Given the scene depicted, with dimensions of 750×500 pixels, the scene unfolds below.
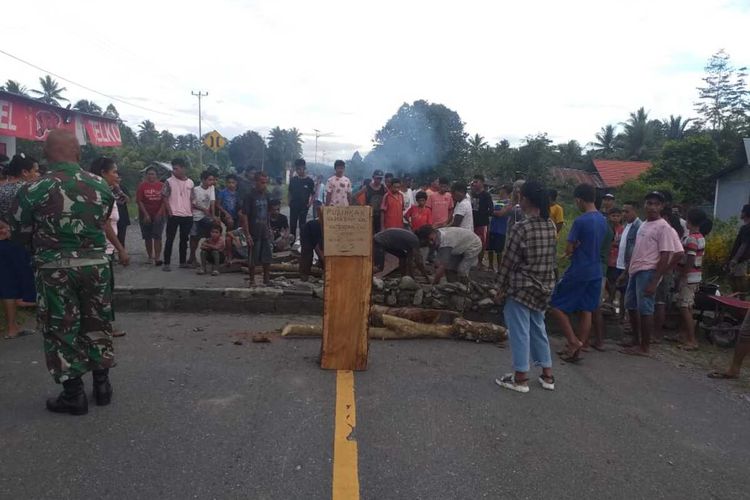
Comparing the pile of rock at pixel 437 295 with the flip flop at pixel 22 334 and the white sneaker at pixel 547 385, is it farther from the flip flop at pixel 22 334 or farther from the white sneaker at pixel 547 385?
the flip flop at pixel 22 334

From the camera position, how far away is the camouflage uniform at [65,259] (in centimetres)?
356

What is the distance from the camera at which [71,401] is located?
3.59 meters

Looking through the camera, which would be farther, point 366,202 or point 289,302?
point 366,202

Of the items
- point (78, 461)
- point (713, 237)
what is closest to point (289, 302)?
point (78, 461)

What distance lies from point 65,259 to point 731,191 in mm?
25521

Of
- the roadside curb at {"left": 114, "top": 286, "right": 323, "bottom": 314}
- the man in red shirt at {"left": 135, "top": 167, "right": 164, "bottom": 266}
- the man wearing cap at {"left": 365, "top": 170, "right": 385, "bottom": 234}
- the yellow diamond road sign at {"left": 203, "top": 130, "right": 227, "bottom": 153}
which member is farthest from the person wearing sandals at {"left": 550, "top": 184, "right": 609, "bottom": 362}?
the yellow diamond road sign at {"left": 203, "top": 130, "right": 227, "bottom": 153}

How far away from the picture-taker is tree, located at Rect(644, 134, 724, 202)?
24.6 meters

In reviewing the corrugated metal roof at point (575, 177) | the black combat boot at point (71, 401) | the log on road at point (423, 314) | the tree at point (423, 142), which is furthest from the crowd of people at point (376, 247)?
the corrugated metal roof at point (575, 177)

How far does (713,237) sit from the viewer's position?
12.2 m

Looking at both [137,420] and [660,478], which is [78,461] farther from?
[660,478]

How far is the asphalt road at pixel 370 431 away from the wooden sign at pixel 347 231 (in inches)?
40.6

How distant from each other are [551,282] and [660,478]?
1.71 metres

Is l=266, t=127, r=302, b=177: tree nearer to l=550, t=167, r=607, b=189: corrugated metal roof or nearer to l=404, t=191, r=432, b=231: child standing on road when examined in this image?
l=550, t=167, r=607, b=189: corrugated metal roof

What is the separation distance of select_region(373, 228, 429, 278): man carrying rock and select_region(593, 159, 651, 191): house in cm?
2684
